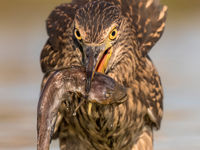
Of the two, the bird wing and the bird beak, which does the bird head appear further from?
the bird wing

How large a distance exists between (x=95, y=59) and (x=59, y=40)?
1.48m

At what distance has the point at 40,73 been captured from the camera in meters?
12.3

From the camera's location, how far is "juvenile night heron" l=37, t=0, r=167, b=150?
239 inches

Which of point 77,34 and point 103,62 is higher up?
point 77,34

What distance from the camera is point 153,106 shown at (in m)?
7.75

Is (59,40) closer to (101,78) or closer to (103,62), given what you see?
(103,62)

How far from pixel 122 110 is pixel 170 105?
3494 mm

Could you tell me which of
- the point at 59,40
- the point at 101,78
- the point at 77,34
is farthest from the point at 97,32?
the point at 59,40

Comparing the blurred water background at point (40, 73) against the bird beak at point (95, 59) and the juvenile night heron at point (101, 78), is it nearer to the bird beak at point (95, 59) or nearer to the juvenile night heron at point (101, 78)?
the juvenile night heron at point (101, 78)

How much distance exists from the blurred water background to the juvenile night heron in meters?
1.56

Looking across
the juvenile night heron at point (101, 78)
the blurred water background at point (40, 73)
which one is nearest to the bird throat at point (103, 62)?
the juvenile night heron at point (101, 78)

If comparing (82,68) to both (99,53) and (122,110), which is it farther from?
(122,110)

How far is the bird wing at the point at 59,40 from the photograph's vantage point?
7.21 metres

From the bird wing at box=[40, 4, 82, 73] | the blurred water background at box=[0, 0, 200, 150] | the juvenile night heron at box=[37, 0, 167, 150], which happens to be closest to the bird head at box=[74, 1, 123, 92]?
the juvenile night heron at box=[37, 0, 167, 150]
